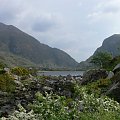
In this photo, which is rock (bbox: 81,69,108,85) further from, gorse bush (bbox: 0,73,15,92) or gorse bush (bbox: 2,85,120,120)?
gorse bush (bbox: 2,85,120,120)

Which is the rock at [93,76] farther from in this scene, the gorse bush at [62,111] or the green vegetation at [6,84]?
the gorse bush at [62,111]

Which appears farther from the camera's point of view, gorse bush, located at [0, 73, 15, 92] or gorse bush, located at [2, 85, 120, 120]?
gorse bush, located at [0, 73, 15, 92]

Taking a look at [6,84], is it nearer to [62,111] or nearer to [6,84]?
[6,84]

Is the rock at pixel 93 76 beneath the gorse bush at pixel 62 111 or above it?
above

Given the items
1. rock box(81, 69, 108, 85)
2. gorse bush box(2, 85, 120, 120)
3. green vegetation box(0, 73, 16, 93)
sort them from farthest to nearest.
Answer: green vegetation box(0, 73, 16, 93), rock box(81, 69, 108, 85), gorse bush box(2, 85, 120, 120)

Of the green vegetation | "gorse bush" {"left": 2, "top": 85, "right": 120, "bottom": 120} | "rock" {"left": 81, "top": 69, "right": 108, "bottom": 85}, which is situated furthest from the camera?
the green vegetation

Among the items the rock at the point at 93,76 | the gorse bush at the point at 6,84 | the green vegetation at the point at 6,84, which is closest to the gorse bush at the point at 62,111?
the rock at the point at 93,76

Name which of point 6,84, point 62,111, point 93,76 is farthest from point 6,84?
point 62,111

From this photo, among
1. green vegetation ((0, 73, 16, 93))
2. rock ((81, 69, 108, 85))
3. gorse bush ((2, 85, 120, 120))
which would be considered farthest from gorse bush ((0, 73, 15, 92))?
gorse bush ((2, 85, 120, 120))

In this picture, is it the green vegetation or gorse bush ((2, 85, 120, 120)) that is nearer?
gorse bush ((2, 85, 120, 120))

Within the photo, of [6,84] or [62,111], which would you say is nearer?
[62,111]

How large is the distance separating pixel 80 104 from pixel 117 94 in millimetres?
9212

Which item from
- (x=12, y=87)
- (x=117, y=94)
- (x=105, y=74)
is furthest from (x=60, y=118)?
(x=12, y=87)

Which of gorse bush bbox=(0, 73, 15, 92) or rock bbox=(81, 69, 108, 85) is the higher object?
rock bbox=(81, 69, 108, 85)
